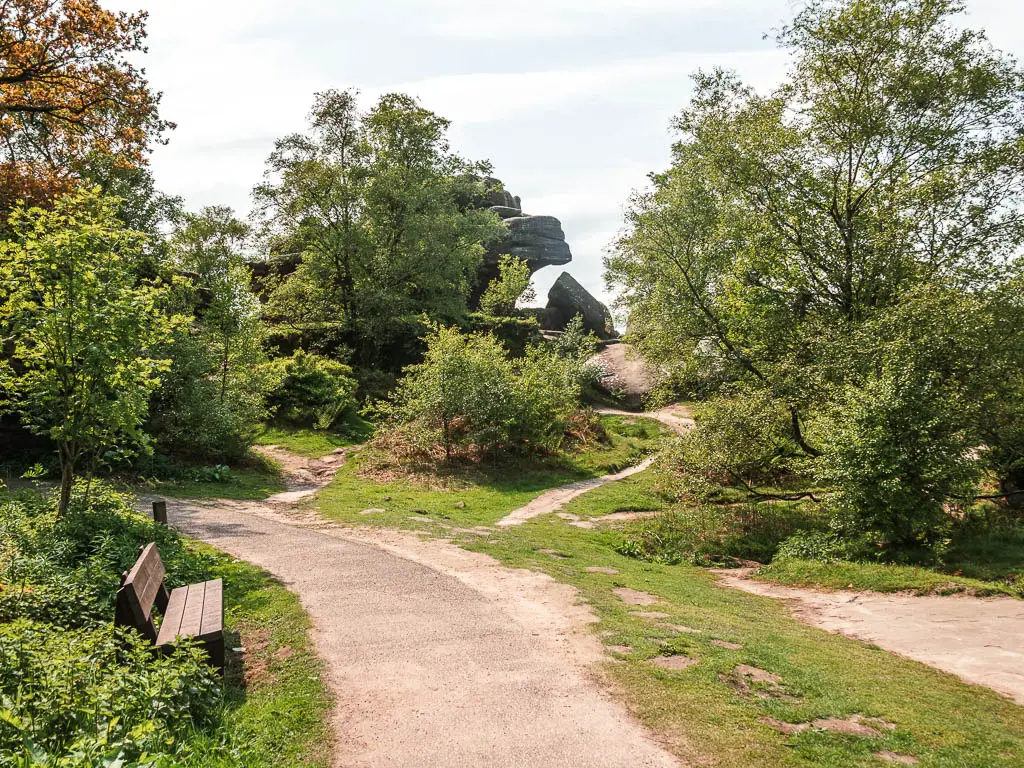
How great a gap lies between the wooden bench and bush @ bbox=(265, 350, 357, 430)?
20.8 meters

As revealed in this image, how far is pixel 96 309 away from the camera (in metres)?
9.48

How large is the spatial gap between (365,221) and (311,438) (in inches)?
575

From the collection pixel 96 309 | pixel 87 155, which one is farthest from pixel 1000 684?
pixel 87 155

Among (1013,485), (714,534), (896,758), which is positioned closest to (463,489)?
(714,534)

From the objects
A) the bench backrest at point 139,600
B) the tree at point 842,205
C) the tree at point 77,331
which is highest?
the tree at point 842,205

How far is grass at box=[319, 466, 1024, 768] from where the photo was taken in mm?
5086

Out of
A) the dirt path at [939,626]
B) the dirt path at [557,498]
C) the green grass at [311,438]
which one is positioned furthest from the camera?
the green grass at [311,438]

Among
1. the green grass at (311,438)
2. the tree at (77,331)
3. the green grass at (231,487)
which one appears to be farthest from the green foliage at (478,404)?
the tree at (77,331)

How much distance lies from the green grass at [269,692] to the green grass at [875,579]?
9.74 metres

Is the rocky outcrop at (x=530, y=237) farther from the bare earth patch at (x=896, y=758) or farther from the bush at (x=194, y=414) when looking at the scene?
the bare earth patch at (x=896, y=758)

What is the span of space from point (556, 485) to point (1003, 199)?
1516cm

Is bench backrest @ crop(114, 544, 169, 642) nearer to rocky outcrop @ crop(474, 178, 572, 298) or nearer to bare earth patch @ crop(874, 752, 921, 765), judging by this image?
bare earth patch @ crop(874, 752, 921, 765)

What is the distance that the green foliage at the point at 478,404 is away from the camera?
22.3 metres

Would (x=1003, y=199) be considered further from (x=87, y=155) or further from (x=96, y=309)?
(x=87, y=155)
